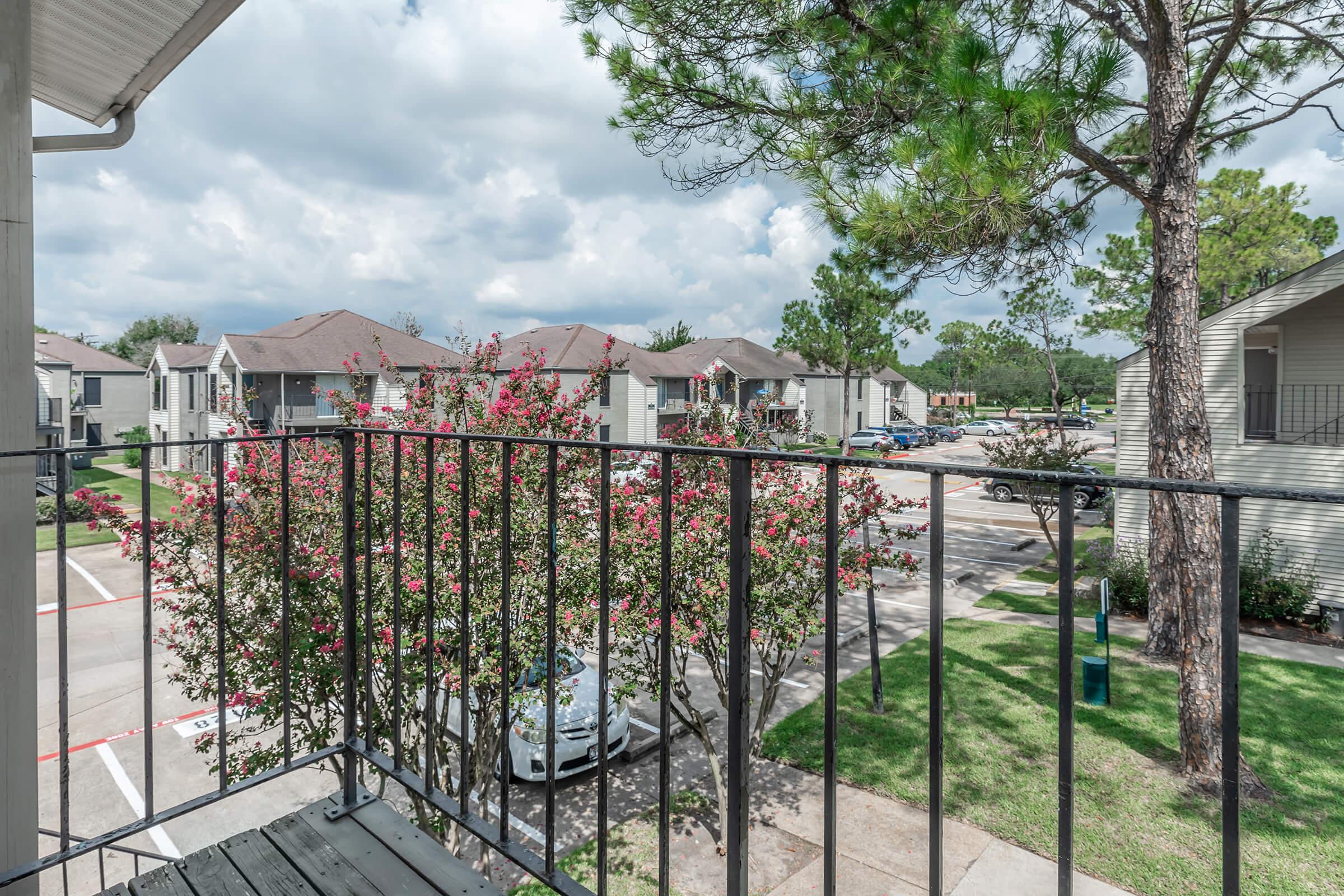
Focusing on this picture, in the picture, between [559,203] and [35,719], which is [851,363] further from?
[35,719]

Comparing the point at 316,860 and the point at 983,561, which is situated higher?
the point at 316,860

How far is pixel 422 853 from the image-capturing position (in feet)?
5.56

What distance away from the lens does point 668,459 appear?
4.28 ft

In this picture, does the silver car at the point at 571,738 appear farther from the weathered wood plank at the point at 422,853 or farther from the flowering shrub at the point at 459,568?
the weathered wood plank at the point at 422,853

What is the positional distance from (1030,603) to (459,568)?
874 centimetres

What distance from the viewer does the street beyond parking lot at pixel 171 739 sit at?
5.25 metres

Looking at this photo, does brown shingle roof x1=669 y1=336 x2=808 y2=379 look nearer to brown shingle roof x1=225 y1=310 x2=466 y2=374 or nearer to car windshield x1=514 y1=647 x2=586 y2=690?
brown shingle roof x1=225 y1=310 x2=466 y2=374

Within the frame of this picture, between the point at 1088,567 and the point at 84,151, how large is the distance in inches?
487

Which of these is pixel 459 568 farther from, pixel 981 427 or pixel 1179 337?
pixel 981 427

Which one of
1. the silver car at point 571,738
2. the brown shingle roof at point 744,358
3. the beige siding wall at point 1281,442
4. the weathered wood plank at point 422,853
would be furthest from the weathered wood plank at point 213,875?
the brown shingle roof at point 744,358

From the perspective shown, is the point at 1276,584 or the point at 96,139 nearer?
the point at 96,139

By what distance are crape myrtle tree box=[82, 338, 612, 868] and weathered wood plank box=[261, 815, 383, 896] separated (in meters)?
1.41

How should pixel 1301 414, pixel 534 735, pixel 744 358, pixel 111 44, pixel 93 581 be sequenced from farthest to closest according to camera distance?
pixel 744 358, pixel 93 581, pixel 1301 414, pixel 534 735, pixel 111 44

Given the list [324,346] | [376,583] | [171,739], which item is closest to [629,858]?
[376,583]
